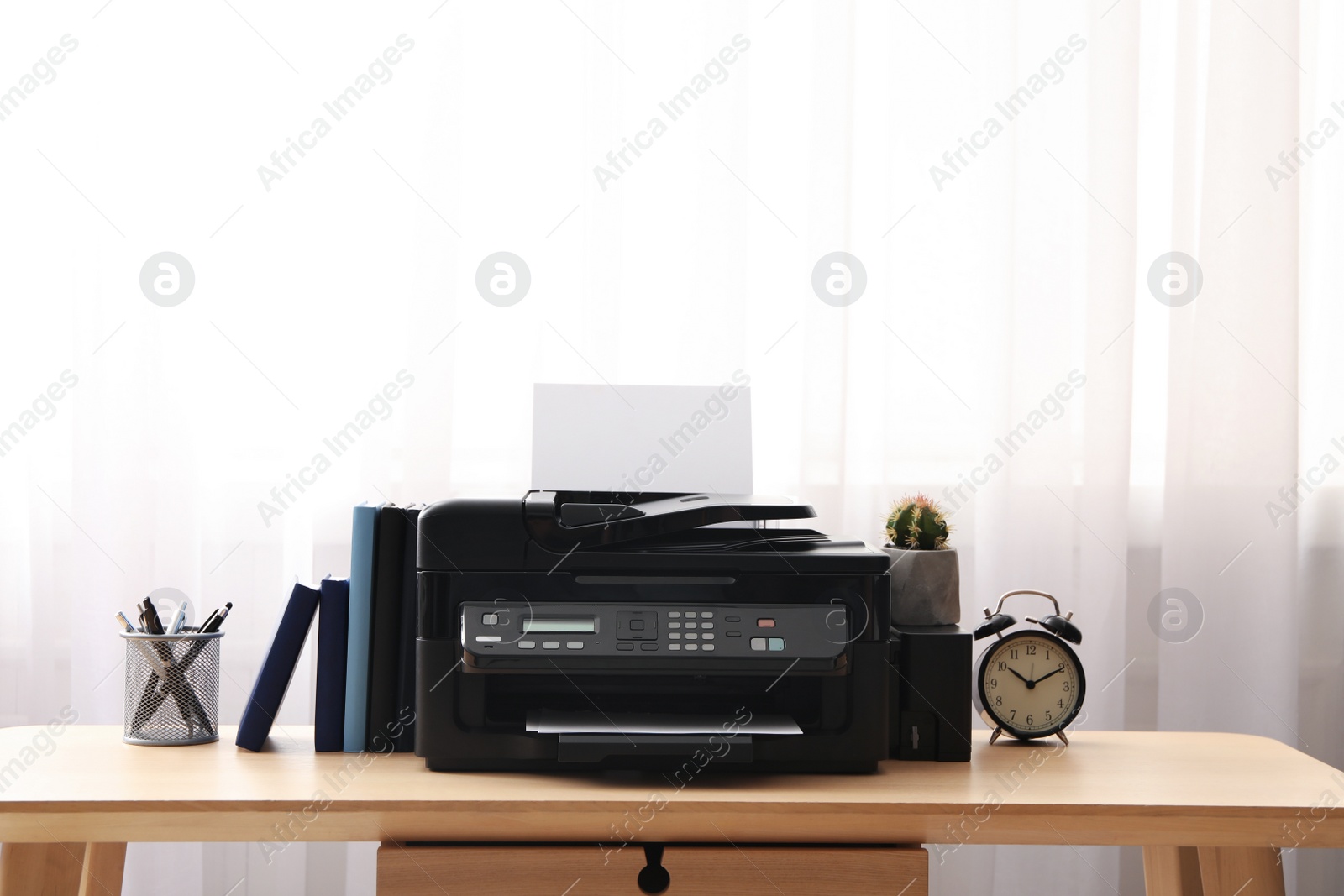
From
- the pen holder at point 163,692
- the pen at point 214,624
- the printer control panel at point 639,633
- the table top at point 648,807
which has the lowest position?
the table top at point 648,807

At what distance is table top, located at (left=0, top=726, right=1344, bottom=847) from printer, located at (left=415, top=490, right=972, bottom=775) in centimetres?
4

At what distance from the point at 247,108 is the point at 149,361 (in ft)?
1.52

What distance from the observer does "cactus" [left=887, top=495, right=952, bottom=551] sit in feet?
4.21

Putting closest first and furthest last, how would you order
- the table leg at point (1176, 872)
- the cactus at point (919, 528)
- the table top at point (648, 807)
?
the table top at point (648, 807) < the table leg at point (1176, 872) < the cactus at point (919, 528)

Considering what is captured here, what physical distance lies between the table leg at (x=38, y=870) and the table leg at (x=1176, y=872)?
1.19 metres

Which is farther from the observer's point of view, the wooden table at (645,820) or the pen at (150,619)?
the pen at (150,619)

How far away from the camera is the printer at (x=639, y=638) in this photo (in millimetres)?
1045

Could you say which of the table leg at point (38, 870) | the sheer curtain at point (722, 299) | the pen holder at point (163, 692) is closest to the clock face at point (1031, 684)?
the sheer curtain at point (722, 299)

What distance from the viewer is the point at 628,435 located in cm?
120

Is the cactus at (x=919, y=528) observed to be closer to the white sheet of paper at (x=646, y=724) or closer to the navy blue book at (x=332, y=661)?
the white sheet of paper at (x=646, y=724)

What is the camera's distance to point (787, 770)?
1.06m

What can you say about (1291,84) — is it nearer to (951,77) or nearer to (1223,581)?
(951,77)

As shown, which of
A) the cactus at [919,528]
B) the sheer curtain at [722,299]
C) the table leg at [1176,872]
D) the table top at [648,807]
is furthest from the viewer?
the sheer curtain at [722,299]

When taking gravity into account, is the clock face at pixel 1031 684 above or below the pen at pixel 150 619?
below
